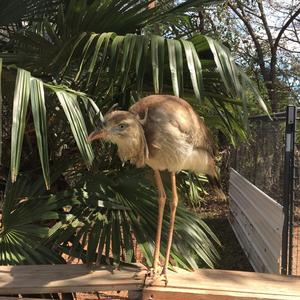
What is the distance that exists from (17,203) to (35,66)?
2.88ft

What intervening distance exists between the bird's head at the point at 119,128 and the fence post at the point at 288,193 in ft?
7.79

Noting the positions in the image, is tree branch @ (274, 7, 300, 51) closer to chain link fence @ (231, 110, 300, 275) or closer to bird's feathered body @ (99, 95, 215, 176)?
chain link fence @ (231, 110, 300, 275)

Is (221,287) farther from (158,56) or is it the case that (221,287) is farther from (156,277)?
(158,56)

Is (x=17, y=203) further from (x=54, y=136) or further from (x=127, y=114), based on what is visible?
(x=127, y=114)

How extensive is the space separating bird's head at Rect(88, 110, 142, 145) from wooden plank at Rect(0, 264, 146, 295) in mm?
793

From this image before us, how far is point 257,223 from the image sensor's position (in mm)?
5789

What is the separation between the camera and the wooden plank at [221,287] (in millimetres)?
2471

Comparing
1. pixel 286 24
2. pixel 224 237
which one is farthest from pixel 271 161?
pixel 286 24

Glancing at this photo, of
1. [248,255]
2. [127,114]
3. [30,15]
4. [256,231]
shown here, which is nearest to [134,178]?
[127,114]

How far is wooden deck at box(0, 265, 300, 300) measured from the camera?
8.16 feet

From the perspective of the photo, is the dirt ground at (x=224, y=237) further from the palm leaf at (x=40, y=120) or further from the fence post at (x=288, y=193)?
the palm leaf at (x=40, y=120)

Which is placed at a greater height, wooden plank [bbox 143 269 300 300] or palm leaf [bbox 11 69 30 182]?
palm leaf [bbox 11 69 30 182]

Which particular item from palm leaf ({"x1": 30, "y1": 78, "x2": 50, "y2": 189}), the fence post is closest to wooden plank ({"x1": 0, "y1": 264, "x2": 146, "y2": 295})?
→ palm leaf ({"x1": 30, "y1": 78, "x2": 50, "y2": 189})

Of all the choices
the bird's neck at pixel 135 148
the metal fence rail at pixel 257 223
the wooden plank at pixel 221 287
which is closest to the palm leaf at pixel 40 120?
the bird's neck at pixel 135 148
